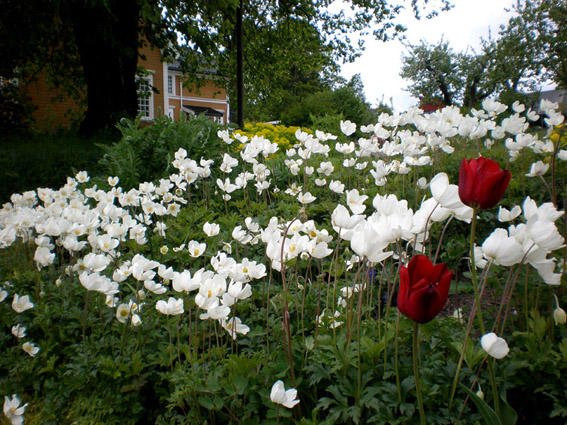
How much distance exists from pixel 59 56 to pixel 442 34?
2957cm

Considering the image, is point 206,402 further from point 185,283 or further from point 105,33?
point 105,33

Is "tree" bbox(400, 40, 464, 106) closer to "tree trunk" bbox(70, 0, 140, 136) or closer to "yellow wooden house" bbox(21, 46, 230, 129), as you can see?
"yellow wooden house" bbox(21, 46, 230, 129)

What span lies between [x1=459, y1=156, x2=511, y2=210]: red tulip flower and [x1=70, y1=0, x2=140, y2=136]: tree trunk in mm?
10225

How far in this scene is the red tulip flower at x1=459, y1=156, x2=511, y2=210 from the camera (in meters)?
1.06

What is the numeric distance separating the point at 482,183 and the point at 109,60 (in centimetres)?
1104

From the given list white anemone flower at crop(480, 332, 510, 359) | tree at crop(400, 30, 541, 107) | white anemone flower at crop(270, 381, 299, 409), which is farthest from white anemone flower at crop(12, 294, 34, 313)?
tree at crop(400, 30, 541, 107)

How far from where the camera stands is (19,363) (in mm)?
2102

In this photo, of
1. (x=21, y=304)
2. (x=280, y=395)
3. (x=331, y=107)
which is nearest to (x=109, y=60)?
(x=331, y=107)

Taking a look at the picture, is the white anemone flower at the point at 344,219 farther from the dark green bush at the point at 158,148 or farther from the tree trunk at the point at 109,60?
the tree trunk at the point at 109,60

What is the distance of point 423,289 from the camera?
3.00 ft

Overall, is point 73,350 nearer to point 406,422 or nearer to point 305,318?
point 305,318

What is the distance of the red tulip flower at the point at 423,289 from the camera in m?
0.93

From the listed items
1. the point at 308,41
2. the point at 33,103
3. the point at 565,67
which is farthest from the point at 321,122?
the point at 565,67

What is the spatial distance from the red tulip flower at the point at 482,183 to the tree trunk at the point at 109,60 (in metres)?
10.2
